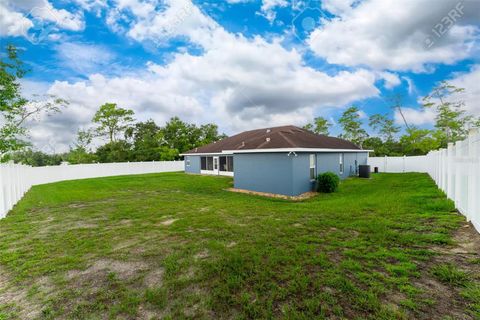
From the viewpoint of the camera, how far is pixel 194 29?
946 centimetres

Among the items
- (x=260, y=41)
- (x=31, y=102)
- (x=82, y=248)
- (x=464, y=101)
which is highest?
(x=260, y=41)

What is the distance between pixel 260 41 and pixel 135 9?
612cm

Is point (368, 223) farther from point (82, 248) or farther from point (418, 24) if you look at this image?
point (418, 24)

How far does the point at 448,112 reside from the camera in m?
21.3

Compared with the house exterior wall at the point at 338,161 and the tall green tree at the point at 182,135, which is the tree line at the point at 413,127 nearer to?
the house exterior wall at the point at 338,161

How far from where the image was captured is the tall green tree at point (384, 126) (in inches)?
1088

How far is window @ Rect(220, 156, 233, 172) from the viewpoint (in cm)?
1912

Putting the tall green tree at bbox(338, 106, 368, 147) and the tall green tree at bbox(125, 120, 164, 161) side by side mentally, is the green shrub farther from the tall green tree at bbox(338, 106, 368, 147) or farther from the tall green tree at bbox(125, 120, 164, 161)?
the tall green tree at bbox(125, 120, 164, 161)

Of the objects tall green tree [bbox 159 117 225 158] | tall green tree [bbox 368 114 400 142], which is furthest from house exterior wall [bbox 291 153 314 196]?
tall green tree [bbox 159 117 225 158]

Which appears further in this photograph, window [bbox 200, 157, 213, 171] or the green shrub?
window [bbox 200, 157, 213, 171]

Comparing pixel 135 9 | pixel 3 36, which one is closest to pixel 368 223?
pixel 135 9

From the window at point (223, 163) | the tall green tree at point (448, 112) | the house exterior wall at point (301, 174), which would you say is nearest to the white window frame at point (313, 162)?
the house exterior wall at point (301, 174)

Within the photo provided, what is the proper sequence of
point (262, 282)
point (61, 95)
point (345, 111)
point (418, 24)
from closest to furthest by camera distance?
point (262, 282), point (418, 24), point (61, 95), point (345, 111)

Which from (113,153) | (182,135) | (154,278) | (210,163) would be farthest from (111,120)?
(154,278)
